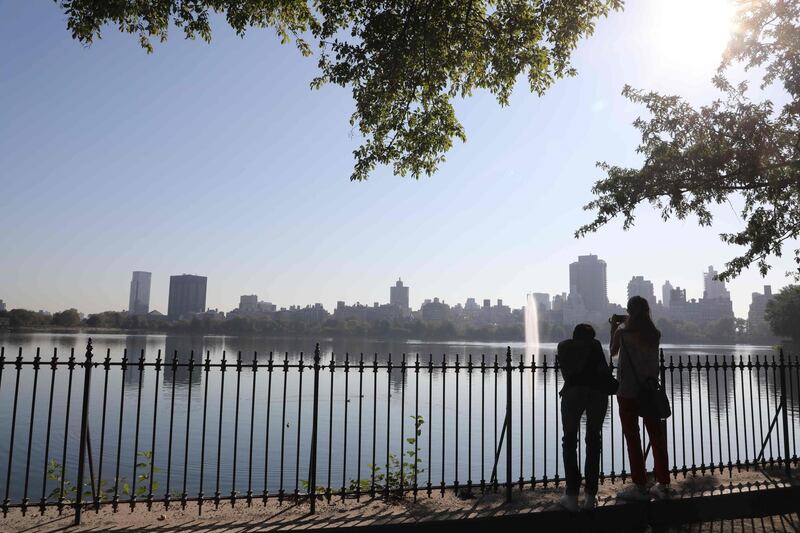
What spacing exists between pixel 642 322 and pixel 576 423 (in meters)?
1.38

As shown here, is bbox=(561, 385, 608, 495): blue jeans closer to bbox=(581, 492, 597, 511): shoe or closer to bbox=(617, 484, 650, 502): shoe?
bbox=(581, 492, 597, 511): shoe

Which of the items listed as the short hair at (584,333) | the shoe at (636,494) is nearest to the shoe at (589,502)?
the shoe at (636,494)

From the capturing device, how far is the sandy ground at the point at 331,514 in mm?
6410

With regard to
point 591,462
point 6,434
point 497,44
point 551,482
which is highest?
point 497,44

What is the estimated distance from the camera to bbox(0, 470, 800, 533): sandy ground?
21.0ft

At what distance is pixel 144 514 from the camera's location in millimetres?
6977

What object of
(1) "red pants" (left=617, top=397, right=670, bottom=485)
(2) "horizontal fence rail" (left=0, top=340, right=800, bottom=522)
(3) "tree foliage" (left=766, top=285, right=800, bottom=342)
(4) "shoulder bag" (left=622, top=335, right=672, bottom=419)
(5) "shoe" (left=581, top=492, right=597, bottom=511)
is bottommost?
(2) "horizontal fence rail" (left=0, top=340, right=800, bottom=522)

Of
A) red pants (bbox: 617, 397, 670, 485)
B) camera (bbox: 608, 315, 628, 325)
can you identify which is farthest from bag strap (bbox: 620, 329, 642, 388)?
camera (bbox: 608, 315, 628, 325)

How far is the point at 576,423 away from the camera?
6.99m

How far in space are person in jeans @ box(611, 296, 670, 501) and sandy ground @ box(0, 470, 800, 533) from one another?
388mm

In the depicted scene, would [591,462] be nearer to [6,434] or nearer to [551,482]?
[551,482]

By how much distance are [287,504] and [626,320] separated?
4.62 metres

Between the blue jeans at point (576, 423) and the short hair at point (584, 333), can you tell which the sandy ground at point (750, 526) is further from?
the short hair at point (584, 333)

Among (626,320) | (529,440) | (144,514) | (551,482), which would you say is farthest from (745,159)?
(529,440)
